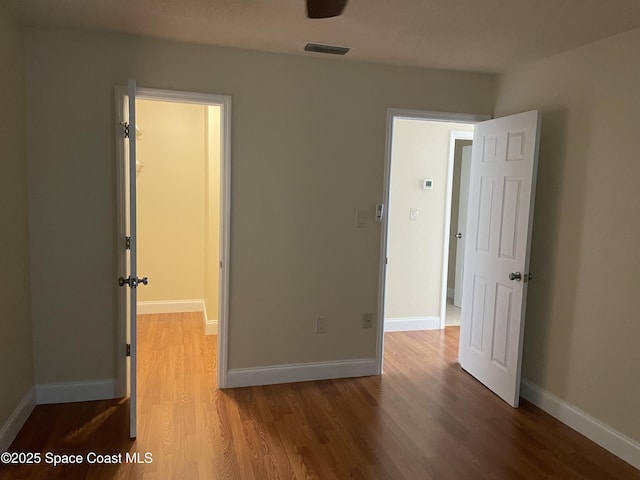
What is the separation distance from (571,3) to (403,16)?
78 centimetres

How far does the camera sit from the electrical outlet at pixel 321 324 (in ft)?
11.4

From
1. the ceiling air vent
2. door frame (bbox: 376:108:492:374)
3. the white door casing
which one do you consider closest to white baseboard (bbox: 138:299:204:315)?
door frame (bbox: 376:108:492:374)

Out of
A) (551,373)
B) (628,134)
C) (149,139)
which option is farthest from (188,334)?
(628,134)

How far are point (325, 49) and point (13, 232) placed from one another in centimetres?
217

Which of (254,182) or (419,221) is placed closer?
(254,182)

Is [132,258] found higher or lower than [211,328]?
higher

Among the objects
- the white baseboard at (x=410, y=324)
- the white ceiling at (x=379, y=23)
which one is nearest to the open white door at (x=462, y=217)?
the white baseboard at (x=410, y=324)

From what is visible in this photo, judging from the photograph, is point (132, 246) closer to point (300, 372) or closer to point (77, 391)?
point (77, 391)

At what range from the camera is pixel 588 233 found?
2.84 m

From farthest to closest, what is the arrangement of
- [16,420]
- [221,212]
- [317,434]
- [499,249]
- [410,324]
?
[410,324], [499,249], [221,212], [317,434], [16,420]

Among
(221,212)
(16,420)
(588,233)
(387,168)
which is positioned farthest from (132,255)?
(588,233)

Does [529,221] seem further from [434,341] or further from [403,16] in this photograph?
[434,341]

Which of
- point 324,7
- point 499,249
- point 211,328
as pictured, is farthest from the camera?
point 211,328

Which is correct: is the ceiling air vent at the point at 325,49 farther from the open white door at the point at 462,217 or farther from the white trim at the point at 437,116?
the open white door at the point at 462,217
